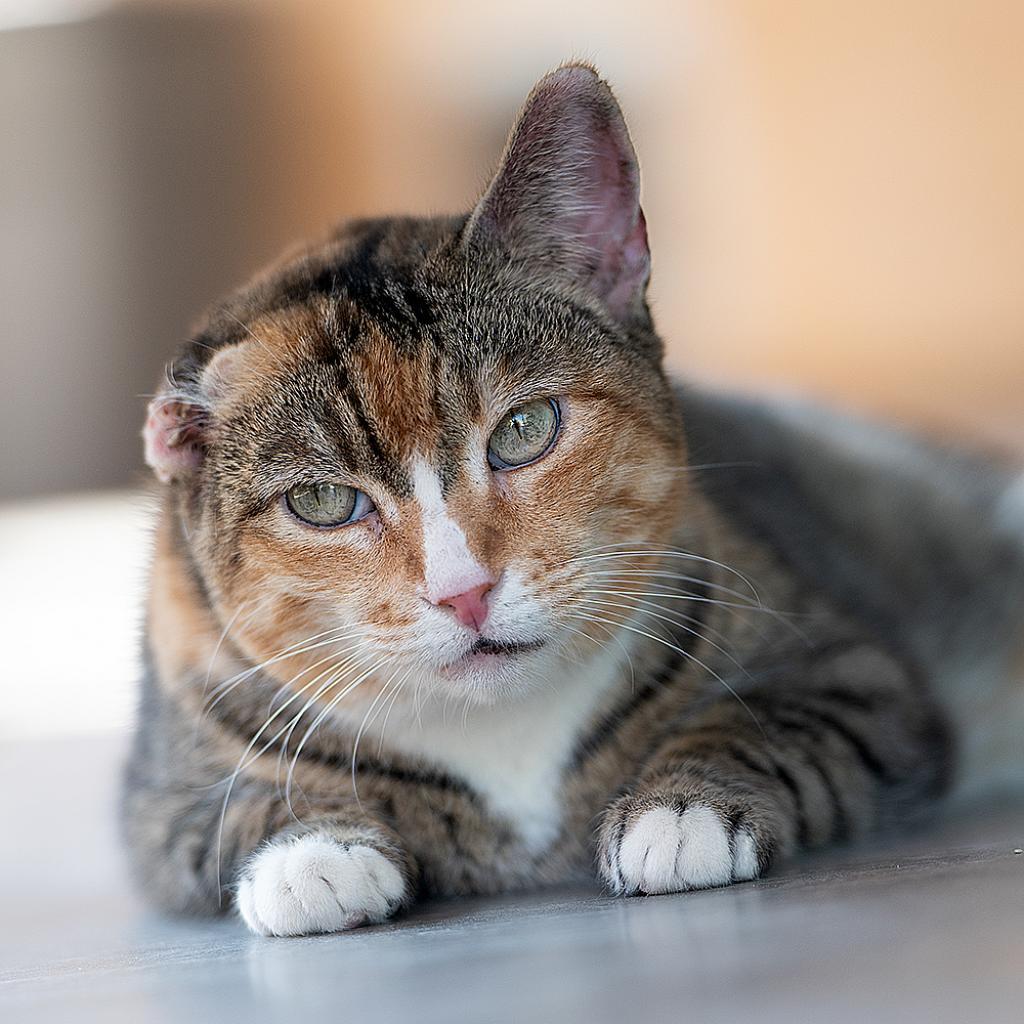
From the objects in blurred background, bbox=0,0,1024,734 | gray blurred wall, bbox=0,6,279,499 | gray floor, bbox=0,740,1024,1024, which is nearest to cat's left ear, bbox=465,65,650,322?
gray floor, bbox=0,740,1024,1024

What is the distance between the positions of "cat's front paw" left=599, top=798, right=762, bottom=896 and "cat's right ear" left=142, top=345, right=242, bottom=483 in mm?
726

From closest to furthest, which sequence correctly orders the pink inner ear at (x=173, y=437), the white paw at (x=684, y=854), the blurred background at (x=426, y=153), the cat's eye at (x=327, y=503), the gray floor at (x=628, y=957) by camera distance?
the gray floor at (x=628, y=957) → the white paw at (x=684, y=854) → the cat's eye at (x=327, y=503) → the pink inner ear at (x=173, y=437) → the blurred background at (x=426, y=153)

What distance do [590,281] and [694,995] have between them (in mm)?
1031

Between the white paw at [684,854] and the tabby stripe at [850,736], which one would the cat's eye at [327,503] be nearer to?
the white paw at [684,854]

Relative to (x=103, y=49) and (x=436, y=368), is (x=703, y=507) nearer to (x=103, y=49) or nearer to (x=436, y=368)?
(x=436, y=368)

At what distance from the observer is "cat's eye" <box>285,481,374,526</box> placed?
63.6 inches

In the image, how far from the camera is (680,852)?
147cm

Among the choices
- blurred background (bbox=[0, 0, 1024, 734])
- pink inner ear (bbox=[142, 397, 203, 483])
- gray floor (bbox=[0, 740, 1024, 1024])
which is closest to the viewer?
gray floor (bbox=[0, 740, 1024, 1024])

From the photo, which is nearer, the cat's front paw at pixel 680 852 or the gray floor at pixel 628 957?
the gray floor at pixel 628 957

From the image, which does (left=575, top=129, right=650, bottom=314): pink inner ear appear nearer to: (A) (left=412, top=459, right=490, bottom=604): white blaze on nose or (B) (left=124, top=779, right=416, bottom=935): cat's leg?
(A) (left=412, top=459, right=490, bottom=604): white blaze on nose

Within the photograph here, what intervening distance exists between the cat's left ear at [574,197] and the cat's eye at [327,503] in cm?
37

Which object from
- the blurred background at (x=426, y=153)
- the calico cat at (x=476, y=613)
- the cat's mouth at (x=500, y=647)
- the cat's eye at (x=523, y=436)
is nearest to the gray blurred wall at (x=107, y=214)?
the blurred background at (x=426, y=153)

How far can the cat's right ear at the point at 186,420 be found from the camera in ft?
5.62

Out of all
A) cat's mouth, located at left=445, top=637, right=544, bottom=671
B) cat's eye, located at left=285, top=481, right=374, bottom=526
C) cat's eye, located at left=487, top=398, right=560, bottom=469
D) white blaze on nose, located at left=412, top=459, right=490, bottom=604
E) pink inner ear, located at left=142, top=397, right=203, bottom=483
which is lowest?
cat's mouth, located at left=445, top=637, right=544, bottom=671
